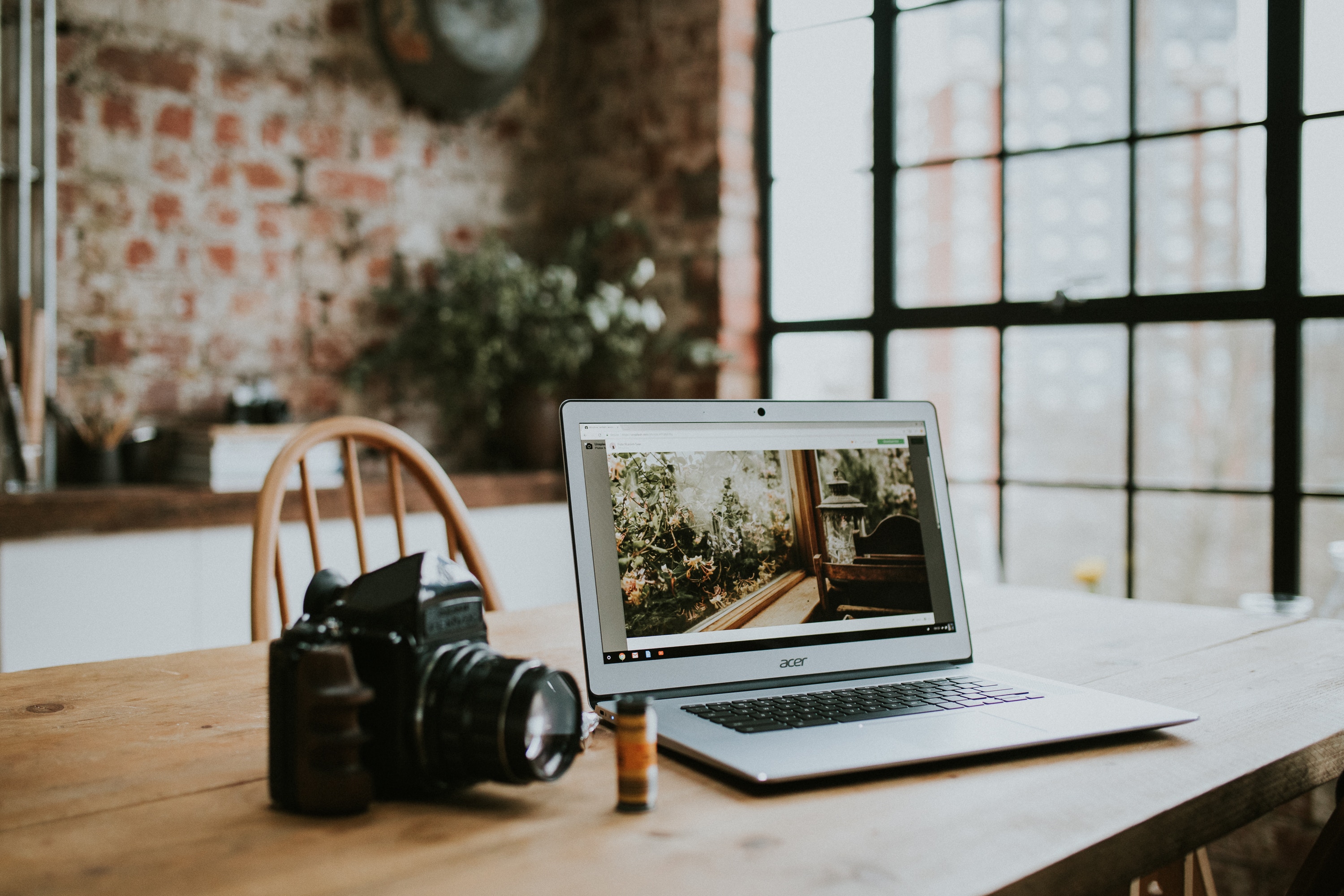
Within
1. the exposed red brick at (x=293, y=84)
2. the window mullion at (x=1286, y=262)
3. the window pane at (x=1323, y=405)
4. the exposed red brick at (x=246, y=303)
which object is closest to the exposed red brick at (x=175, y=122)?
the exposed red brick at (x=293, y=84)

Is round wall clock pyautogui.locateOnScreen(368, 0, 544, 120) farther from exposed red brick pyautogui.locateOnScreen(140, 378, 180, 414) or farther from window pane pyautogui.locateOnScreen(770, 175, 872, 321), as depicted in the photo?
exposed red brick pyautogui.locateOnScreen(140, 378, 180, 414)

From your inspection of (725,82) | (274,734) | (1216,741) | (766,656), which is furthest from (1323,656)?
(725,82)

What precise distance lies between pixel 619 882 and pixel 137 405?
222 centimetres

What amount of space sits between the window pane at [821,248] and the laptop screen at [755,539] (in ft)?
5.94

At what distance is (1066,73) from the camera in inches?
97.5

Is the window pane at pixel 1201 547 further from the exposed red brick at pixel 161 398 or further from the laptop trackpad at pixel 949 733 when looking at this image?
the exposed red brick at pixel 161 398

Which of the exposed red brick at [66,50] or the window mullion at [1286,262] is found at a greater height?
the exposed red brick at [66,50]

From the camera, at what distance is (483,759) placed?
2.33ft

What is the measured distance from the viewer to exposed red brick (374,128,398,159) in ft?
9.36

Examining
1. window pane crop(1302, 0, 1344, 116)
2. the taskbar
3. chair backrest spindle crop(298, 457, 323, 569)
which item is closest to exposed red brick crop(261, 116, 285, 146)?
chair backrest spindle crop(298, 457, 323, 569)

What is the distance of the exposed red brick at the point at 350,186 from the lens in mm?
2750

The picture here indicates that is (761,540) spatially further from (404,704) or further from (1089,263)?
(1089,263)

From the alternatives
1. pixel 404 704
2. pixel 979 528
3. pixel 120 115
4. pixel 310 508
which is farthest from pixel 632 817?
pixel 120 115

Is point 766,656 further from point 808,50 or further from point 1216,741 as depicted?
point 808,50
